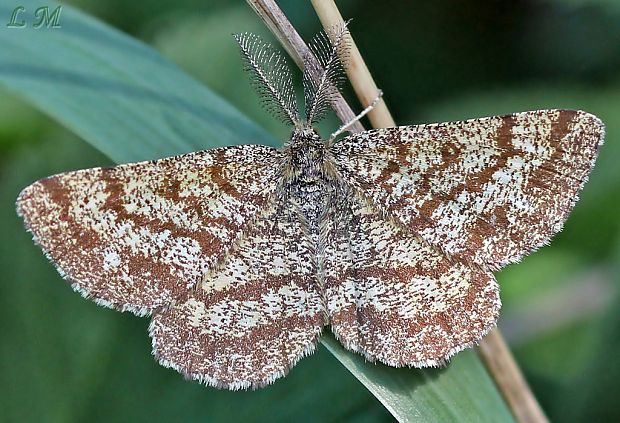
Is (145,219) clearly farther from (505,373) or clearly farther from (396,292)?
(505,373)

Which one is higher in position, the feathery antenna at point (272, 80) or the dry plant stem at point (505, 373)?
the feathery antenna at point (272, 80)

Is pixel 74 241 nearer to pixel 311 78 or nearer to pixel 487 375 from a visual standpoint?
pixel 311 78

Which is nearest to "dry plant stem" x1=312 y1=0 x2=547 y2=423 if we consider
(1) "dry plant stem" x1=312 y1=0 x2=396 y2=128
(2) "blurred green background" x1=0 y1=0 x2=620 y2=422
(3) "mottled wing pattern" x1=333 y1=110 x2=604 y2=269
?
(1) "dry plant stem" x1=312 y1=0 x2=396 y2=128

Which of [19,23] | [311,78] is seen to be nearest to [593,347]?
[311,78]

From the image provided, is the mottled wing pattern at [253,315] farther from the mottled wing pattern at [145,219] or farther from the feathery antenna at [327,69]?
the feathery antenna at [327,69]

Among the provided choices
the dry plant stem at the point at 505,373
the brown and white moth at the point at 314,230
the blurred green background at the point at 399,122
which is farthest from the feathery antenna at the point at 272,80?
the blurred green background at the point at 399,122

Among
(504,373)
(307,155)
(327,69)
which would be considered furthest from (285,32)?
(504,373)
